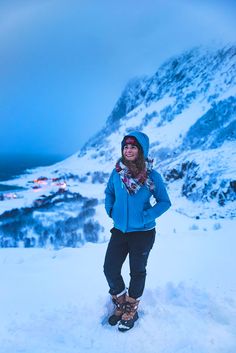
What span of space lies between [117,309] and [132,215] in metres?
1.20

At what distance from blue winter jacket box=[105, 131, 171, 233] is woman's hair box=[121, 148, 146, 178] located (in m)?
0.11

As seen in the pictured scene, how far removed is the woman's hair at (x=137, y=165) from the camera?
3221 mm

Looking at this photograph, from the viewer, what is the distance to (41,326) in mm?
3197

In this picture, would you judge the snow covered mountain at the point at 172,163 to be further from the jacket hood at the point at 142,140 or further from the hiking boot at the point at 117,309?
the jacket hood at the point at 142,140

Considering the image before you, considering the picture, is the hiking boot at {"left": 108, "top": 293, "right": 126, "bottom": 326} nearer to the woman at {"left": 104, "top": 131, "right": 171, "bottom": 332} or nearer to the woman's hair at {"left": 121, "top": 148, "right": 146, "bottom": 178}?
the woman at {"left": 104, "top": 131, "right": 171, "bottom": 332}

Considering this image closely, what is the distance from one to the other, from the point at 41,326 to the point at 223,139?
158 feet

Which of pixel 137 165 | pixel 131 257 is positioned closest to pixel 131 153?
pixel 137 165

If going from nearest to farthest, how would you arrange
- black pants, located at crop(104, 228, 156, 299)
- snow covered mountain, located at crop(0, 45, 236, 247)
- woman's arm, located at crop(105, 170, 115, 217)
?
1. black pants, located at crop(104, 228, 156, 299)
2. woman's arm, located at crop(105, 170, 115, 217)
3. snow covered mountain, located at crop(0, 45, 236, 247)

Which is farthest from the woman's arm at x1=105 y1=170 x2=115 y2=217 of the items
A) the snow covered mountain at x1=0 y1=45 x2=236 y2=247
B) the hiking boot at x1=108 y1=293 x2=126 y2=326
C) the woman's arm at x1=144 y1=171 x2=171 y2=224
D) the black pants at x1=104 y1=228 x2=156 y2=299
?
the snow covered mountain at x1=0 y1=45 x2=236 y2=247

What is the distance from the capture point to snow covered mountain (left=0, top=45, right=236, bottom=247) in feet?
83.2

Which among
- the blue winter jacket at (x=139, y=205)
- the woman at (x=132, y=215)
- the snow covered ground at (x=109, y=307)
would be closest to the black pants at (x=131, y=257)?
Result: the woman at (x=132, y=215)

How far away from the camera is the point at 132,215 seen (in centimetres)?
325

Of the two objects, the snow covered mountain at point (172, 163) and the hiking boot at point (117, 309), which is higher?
the snow covered mountain at point (172, 163)

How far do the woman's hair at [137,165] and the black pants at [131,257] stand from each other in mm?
722
